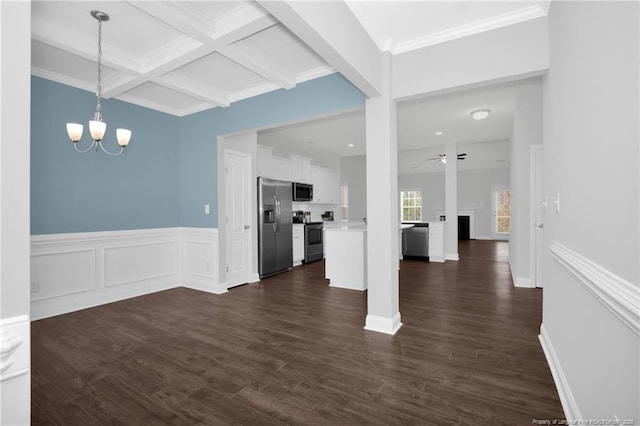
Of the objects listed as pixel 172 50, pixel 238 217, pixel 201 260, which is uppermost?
pixel 172 50

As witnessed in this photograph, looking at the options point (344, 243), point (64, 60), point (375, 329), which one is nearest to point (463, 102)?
point (344, 243)

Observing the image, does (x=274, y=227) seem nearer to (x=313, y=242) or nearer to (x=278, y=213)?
(x=278, y=213)

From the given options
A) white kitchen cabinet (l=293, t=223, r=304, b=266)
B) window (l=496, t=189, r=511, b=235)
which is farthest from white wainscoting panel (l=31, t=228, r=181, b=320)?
window (l=496, t=189, r=511, b=235)

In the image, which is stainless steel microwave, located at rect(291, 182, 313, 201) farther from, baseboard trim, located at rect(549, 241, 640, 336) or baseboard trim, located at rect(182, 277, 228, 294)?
baseboard trim, located at rect(549, 241, 640, 336)

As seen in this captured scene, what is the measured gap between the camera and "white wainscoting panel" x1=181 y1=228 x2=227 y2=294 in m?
4.66

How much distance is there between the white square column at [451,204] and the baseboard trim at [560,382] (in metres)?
4.84

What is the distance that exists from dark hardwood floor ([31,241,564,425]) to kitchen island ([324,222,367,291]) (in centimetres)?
59

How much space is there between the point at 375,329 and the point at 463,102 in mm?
3582

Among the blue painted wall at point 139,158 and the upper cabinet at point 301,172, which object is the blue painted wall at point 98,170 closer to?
the blue painted wall at point 139,158

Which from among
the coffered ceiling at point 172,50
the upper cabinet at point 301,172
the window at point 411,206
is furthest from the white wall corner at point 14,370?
the window at point 411,206

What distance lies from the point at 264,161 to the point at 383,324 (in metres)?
4.23

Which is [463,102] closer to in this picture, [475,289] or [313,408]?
[475,289]

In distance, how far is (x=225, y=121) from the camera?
4586mm

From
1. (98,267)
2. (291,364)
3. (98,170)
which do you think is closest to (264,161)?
(98,170)
